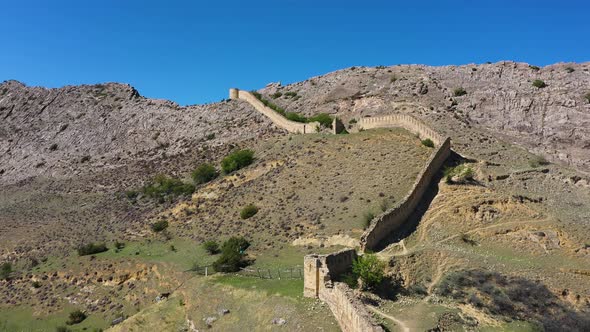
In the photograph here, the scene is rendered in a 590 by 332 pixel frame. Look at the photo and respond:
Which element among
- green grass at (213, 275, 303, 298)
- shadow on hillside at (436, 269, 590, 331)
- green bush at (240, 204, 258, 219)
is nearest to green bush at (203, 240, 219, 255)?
green bush at (240, 204, 258, 219)

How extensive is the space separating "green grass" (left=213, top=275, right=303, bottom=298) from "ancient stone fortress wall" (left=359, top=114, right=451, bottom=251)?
188 inches

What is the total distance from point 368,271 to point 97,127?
66721mm

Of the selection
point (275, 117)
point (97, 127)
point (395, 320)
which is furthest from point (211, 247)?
point (97, 127)

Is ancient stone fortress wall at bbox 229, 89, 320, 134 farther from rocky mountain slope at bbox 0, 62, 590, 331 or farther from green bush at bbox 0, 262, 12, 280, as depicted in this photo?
green bush at bbox 0, 262, 12, 280

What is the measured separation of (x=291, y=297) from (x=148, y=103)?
65999 millimetres

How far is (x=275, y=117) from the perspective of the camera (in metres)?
60.8

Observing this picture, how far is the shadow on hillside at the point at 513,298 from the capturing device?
69.3 ft

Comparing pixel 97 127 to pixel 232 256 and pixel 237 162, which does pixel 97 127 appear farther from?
pixel 232 256

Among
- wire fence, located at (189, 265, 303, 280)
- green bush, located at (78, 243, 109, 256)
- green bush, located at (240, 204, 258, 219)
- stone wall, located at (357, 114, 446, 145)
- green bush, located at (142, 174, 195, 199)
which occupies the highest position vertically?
stone wall, located at (357, 114, 446, 145)

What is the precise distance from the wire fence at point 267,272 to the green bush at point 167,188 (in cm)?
1903

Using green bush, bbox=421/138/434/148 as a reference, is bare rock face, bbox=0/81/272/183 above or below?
above

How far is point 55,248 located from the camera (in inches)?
1670

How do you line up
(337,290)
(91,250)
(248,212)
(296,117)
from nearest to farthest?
1. (337,290)
2. (248,212)
3. (91,250)
4. (296,117)

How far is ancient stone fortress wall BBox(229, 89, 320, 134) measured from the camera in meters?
52.9
